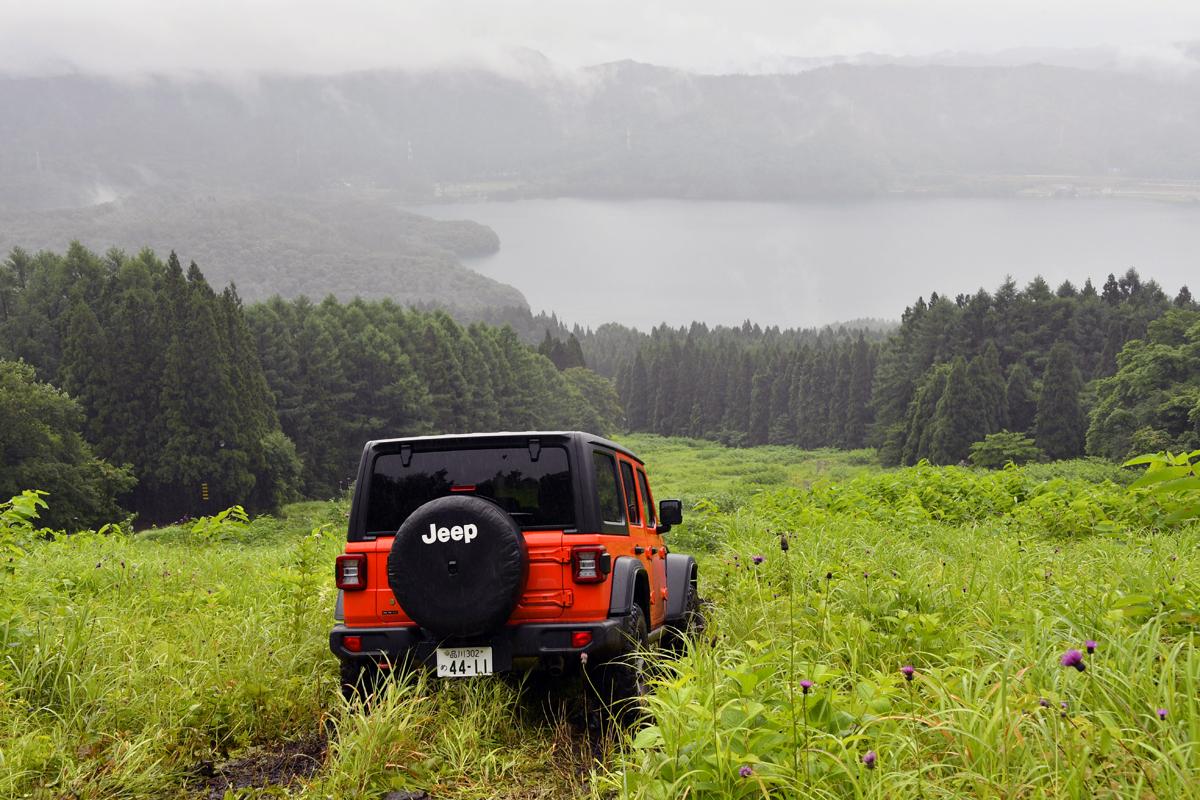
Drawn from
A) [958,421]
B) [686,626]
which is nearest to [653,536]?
[686,626]

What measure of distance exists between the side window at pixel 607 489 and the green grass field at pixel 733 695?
127cm

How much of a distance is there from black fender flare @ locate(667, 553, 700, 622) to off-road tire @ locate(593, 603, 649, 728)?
2.09m

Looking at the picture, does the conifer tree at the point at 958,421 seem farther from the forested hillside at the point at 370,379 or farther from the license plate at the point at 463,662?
the license plate at the point at 463,662

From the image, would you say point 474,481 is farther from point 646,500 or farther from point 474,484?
point 646,500

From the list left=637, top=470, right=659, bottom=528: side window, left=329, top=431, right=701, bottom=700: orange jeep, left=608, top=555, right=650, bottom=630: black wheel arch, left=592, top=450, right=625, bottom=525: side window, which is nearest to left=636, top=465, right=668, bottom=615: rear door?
left=637, top=470, right=659, bottom=528: side window

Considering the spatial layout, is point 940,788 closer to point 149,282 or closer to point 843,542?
point 843,542

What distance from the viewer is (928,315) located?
310 ft

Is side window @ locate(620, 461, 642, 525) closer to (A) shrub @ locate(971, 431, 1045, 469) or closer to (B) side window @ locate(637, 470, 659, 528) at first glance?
(B) side window @ locate(637, 470, 659, 528)

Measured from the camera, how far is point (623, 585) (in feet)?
21.1

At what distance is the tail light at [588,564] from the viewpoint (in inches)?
243

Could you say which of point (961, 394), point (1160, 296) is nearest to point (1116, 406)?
point (961, 394)

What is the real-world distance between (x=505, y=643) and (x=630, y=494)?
6.96 ft

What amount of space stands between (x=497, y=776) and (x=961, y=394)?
74.8 m

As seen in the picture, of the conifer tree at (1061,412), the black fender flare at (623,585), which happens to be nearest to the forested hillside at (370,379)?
the conifer tree at (1061,412)
